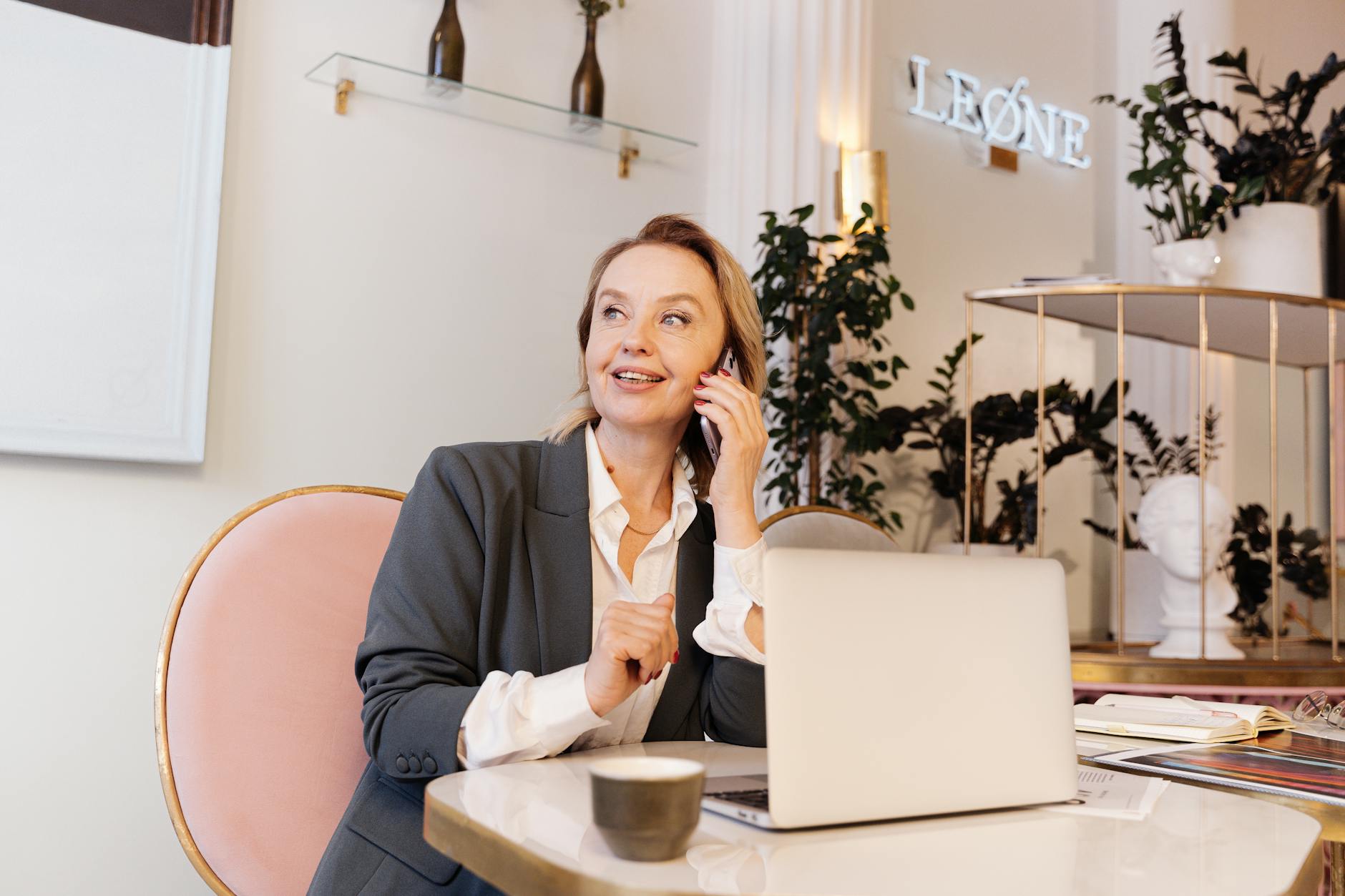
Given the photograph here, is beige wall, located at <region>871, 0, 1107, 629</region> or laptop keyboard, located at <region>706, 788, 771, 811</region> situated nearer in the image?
laptop keyboard, located at <region>706, 788, 771, 811</region>

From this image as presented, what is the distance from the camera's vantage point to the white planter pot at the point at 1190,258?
3.07 meters

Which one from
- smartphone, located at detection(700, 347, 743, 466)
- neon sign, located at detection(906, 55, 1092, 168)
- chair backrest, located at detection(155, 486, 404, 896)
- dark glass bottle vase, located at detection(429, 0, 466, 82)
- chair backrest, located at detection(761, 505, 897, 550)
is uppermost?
neon sign, located at detection(906, 55, 1092, 168)

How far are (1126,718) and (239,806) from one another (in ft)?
3.64

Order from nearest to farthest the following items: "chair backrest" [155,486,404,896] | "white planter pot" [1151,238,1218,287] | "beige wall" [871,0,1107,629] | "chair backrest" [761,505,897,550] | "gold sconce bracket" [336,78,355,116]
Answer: "chair backrest" [155,486,404,896] < "chair backrest" [761,505,897,550] < "gold sconce bracket" [336,78,355,116] < "white planter pot" [1151,238,1218,287] < "beige wall" [871,0,1107,629]

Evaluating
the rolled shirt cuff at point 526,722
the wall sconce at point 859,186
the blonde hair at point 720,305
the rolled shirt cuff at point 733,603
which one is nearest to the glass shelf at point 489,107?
the wall sconce at point 859,186

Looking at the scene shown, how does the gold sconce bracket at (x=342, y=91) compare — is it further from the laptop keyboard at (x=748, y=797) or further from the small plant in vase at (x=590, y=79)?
the laptop keyboard at (x=748, y=797)

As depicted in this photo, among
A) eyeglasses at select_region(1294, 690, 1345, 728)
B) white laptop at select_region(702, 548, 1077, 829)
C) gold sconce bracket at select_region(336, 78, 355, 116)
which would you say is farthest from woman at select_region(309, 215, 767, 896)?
gold sconce bracket at select_region(336, 78, 355, 116)

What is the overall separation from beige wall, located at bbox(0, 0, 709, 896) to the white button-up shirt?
142 cm

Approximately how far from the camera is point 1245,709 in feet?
4.84

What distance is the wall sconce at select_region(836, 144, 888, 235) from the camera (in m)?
3.67

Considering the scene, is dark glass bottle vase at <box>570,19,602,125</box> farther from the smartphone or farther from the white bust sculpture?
→ the white bust sculpture

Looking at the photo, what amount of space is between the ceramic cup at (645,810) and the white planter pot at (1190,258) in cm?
A: 279

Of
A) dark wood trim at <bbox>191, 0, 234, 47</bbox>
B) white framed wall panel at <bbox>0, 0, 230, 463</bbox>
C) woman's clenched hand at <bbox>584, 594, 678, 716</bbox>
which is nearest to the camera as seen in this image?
woman's clenched hand at <bbox>584, 594, 678, 716</bbox>

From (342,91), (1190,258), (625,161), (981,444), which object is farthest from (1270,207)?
(342,91)
